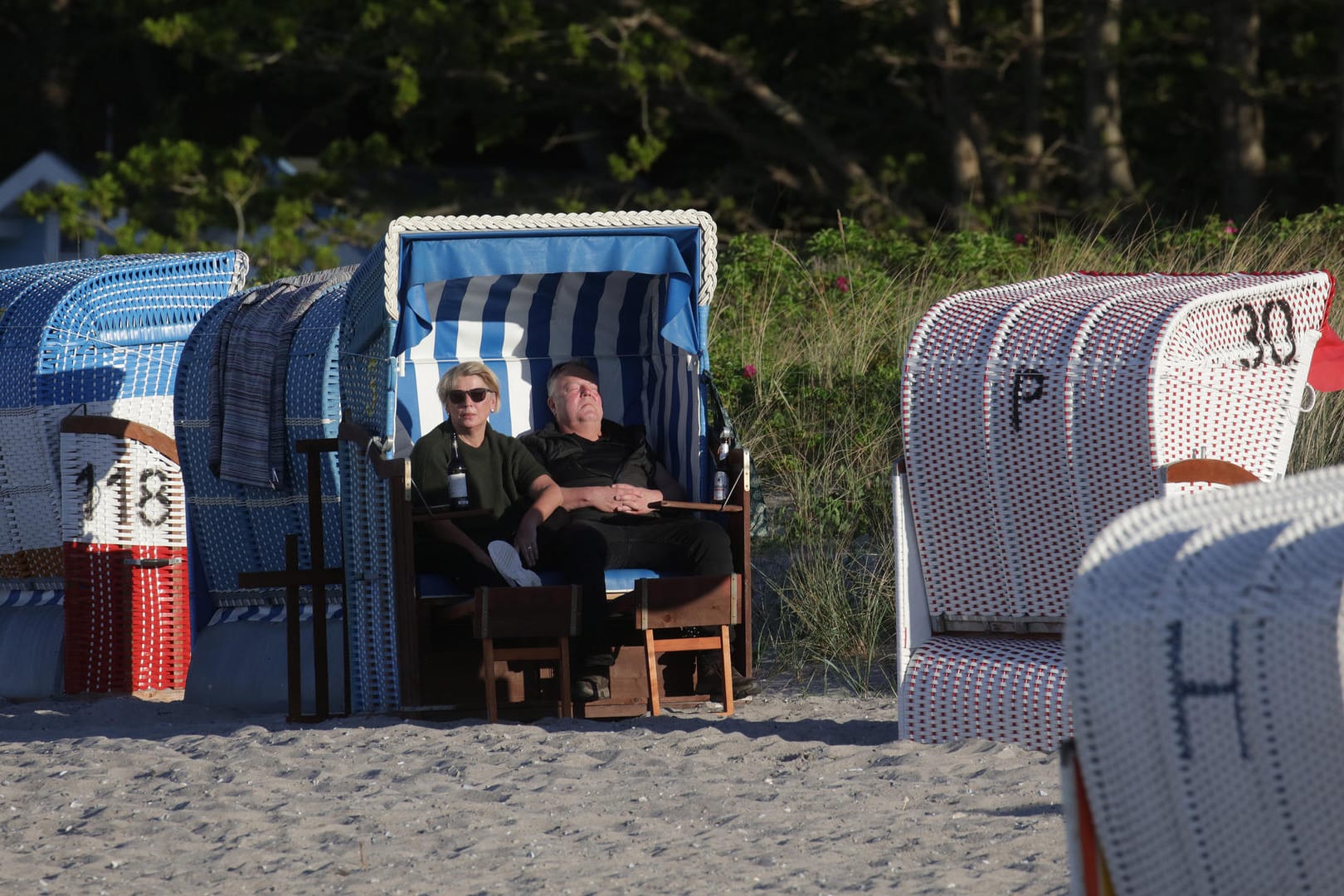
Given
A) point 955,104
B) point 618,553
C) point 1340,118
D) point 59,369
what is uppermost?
point 955,104

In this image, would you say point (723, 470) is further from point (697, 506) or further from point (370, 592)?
point (370, 592)

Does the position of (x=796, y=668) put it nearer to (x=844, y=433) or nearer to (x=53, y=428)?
(x=844, y=433)

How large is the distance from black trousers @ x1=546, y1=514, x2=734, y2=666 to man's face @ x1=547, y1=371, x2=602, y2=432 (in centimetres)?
60

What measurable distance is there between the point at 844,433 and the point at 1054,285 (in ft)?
10.5

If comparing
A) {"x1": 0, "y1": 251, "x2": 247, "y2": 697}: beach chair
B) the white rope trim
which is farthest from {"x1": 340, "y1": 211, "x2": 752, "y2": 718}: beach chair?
{"x1": 0, "y1": 251, "x2": 247, "y2": 697}: beach chair

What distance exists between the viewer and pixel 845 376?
389 inches

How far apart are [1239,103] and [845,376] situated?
7.29 m

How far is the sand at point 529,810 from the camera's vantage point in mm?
4555

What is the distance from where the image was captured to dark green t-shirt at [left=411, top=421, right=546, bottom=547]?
7230 millimetres

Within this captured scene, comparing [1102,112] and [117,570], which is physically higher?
[1102,112]

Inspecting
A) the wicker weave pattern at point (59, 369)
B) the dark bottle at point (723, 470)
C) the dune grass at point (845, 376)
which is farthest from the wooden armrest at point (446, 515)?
the wicker weave pattern at point (59, 369)

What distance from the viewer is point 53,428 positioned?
8352 mm

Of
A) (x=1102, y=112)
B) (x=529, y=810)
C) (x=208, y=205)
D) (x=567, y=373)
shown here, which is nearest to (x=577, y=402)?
(x=567, y=373)

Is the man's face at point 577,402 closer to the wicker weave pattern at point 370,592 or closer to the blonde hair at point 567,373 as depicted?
the blonde hair at point 567,373
